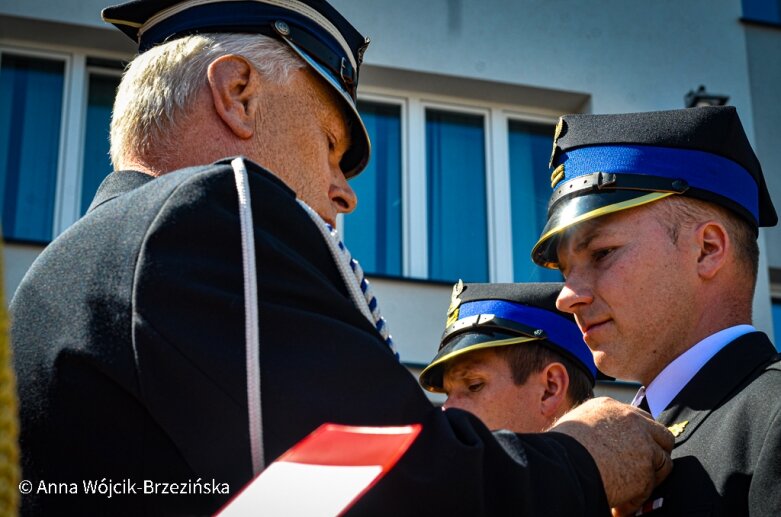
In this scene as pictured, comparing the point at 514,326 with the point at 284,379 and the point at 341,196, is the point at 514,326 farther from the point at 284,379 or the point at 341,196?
the point at 284,379

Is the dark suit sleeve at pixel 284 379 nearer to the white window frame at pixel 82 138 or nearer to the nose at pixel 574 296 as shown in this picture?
the nose at pixel 574 296

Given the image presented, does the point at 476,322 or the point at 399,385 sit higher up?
the point at 476,322

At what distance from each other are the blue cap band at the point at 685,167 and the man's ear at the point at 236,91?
2.88ft

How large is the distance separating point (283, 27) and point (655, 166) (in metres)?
0.99

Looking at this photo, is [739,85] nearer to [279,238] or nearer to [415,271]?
[415,271]

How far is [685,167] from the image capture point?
294cm

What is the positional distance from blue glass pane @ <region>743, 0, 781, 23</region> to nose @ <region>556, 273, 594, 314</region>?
767 centimetres

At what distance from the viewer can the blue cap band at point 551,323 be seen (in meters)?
4.40

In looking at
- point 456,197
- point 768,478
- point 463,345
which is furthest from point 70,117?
point 768,478

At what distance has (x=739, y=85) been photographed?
30.9 feet

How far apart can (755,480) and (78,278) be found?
1.36 meters

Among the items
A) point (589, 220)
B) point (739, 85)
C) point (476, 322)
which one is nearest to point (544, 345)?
point (476, 322)

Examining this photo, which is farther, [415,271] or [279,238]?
[415,271]

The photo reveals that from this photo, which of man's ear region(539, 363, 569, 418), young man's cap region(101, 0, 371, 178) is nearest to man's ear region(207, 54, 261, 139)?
young man's cap region(101, 0, 371, 178)
